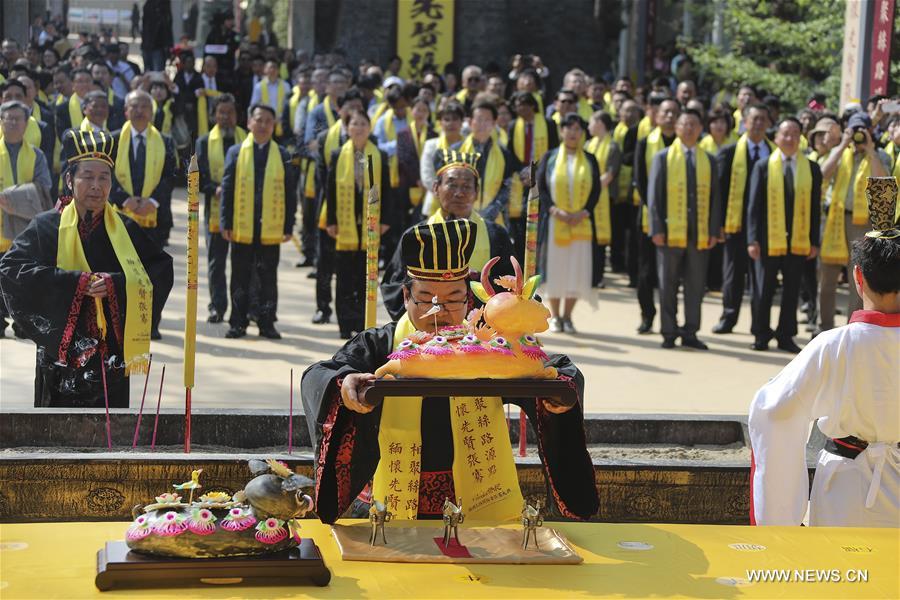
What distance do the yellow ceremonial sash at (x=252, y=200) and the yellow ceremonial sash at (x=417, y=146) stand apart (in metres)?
2.48

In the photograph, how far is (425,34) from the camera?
25.8 metres

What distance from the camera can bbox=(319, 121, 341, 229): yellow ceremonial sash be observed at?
12.2 m

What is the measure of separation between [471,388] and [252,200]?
8.03m

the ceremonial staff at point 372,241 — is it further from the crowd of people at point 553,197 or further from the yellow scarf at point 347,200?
the yellow scarf at point 347,200

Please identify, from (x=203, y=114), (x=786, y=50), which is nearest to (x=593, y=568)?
(x=203, y=114)

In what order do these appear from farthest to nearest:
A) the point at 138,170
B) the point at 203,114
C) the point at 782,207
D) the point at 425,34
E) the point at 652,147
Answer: the point at 425,34, the point at 203,114, the point at 652,147, the point at 782,207, the point at 138,170

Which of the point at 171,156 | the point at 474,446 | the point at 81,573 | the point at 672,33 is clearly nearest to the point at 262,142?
the point at 171,156

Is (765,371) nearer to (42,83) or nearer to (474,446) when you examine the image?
(474,446)

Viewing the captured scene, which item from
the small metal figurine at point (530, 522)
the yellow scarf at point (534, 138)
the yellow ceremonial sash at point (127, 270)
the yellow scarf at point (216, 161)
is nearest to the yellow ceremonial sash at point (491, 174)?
the yellow scarf at point (534, 138)

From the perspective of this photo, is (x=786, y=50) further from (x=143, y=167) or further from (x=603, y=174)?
(x=143, y=167)

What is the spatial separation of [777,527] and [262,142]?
8.17m

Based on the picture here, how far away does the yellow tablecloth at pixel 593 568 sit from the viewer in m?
3.66

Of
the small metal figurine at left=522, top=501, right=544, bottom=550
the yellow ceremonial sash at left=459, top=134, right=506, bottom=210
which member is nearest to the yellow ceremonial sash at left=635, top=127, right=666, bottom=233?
the yellow ceremonial sash at left=459, top=134, right=506, bottom=210

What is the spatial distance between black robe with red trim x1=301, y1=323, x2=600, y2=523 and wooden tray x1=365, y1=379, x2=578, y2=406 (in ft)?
0.96
